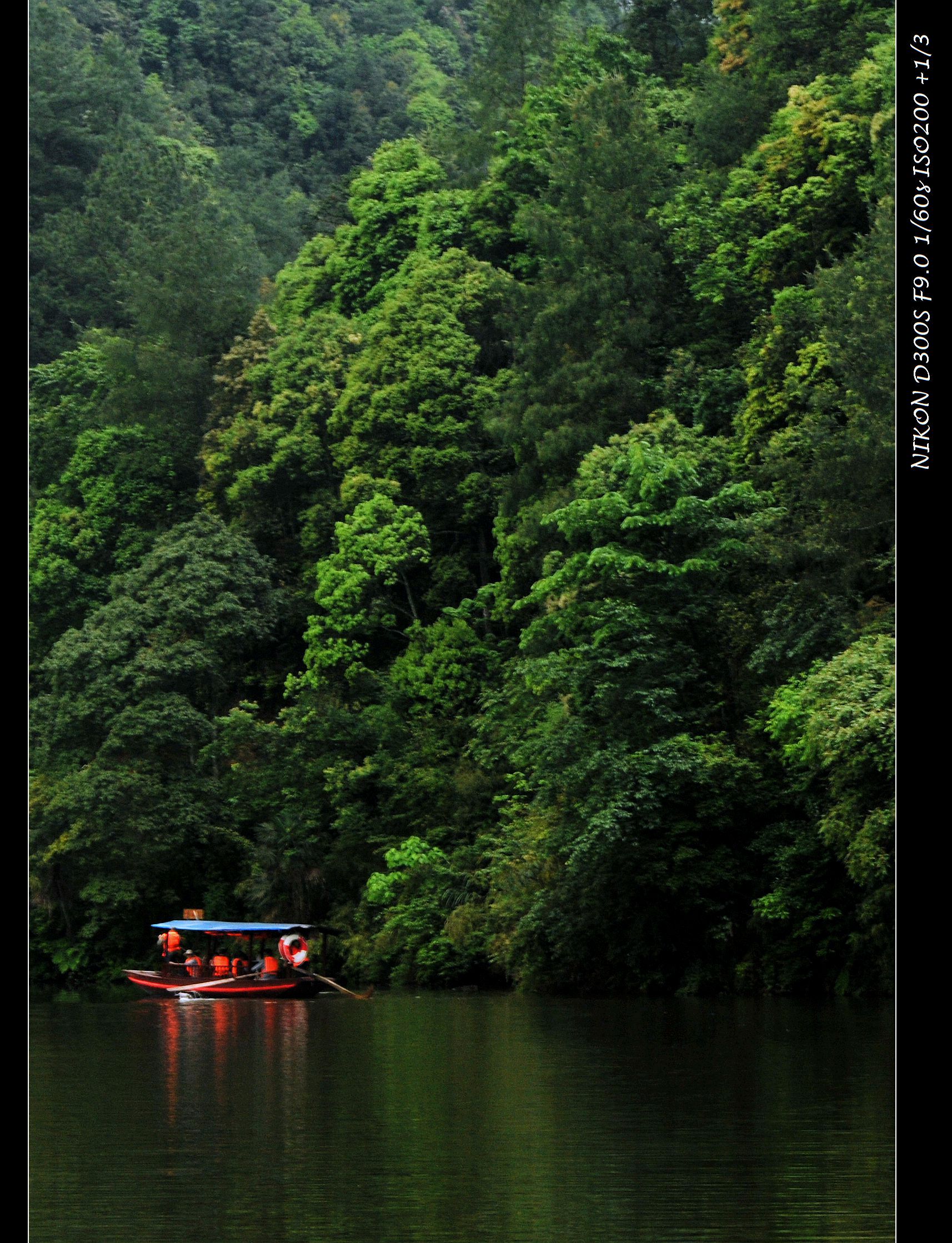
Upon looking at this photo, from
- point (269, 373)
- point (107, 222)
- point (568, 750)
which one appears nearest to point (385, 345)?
point (269, 373)

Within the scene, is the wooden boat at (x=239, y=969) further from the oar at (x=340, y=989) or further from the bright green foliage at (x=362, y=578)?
the bright green foliage at (x=362, y=578)

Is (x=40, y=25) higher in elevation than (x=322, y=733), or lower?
higher

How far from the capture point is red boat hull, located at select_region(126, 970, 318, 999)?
129ft

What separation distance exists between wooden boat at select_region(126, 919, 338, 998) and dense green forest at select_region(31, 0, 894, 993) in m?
2.05

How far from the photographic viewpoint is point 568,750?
117 ft

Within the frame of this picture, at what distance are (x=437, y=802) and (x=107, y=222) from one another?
3034cm

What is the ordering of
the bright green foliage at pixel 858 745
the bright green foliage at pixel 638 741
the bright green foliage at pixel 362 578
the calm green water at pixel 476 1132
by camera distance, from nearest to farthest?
1. the calm green water at pixel 476 1132
2. the bright green foliage at pixel 858 745
3. the bright green foliage at pixel 638 741
4. the bright green foliage at pixel 362 578

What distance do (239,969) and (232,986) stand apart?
110 cm

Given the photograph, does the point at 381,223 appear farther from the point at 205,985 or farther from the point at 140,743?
the point at 205,985

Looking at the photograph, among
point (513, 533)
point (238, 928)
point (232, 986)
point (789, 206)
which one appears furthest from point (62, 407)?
point (789, 206)

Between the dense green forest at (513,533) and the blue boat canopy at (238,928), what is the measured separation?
76.5 inches

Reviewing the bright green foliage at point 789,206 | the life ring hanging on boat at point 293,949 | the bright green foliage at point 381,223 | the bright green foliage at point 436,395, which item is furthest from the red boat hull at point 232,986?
the bright green foliage at point 381,223

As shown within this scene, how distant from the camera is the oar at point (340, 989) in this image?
3831 centimetres
